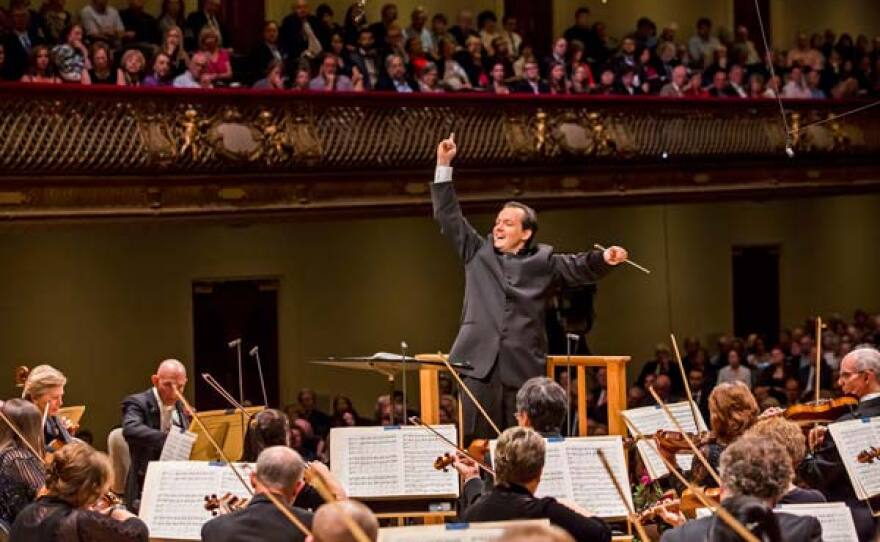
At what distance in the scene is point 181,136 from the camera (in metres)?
12.8

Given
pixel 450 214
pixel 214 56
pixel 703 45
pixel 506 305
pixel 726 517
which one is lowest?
pixel 726 517

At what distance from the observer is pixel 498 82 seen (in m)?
15.2

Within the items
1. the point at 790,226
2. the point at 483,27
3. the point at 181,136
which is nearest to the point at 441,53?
the point at 483,27

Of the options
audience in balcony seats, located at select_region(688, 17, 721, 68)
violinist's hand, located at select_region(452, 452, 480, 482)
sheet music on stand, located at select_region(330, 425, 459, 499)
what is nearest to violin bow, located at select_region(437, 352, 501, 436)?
sheet music on stand, located at select_region(330, 425, 459, 499)

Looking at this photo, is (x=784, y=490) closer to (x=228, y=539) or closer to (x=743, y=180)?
(x=228, y=539)

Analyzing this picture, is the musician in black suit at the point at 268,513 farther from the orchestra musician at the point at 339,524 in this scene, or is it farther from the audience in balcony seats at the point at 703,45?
the audience in balcony seats at the point at 703,45

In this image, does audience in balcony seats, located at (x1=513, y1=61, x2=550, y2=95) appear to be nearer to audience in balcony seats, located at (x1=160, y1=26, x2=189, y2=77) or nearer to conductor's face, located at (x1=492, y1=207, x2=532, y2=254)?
audience in balcony seats, located at (x1=160, y1=26, x2=189, y2=77)

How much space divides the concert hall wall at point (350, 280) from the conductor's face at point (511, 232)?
18.1ft

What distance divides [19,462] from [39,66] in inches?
239

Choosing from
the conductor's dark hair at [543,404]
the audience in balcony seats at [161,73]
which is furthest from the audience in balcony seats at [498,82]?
the conductor's dark hair at [543,404]

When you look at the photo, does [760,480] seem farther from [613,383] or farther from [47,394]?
[47,394]

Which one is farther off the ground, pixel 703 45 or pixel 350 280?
pixel 703 45

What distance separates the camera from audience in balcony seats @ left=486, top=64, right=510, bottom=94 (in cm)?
1516

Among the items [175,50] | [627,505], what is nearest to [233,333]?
[175,50]
